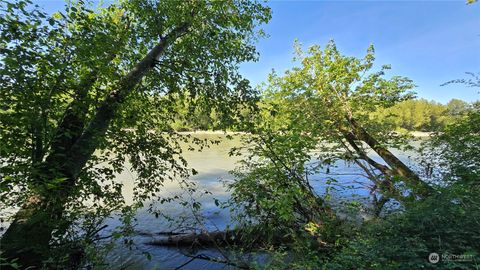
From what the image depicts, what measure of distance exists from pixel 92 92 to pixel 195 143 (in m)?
2.41

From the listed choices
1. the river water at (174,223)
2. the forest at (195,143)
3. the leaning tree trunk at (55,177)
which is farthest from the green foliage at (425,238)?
the leaning tree trunk at (55,177)

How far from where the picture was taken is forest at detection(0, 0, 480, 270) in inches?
120

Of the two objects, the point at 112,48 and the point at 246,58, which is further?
the point at 246,58

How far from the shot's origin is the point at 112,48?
372cm

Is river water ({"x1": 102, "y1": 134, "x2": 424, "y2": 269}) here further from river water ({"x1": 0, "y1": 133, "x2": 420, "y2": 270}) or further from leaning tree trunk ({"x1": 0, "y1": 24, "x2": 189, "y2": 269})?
leaning tree trunk ({"x1": 0, "y1": 24, "x2": 189, "y2": 269})

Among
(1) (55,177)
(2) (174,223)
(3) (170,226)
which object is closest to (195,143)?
(3) (170,226)

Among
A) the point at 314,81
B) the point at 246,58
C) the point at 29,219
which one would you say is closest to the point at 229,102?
the point at 246,58

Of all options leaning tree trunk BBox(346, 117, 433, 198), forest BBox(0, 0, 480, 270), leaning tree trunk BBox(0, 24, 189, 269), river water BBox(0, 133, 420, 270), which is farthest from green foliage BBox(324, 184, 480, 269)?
leaning tree trunk BBox(0, 24, 189, 269)

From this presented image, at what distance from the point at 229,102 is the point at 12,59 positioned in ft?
10.5

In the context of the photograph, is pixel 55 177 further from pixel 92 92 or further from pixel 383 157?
pixel 383 157

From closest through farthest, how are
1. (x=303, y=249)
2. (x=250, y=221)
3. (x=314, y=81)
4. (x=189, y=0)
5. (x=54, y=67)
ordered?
1. (x=54, y=67)
2. (x=303, y=249)
3. (x=189, y=0)
4. (x=250, y=221)
5. (x=314, y=81)

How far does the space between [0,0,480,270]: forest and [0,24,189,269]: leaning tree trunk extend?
0.02 m

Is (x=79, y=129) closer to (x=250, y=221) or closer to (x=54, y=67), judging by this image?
(x=54, y=67)

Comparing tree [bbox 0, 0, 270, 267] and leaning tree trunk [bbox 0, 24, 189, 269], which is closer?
tree [bbox 0, 0, 270, 267]
